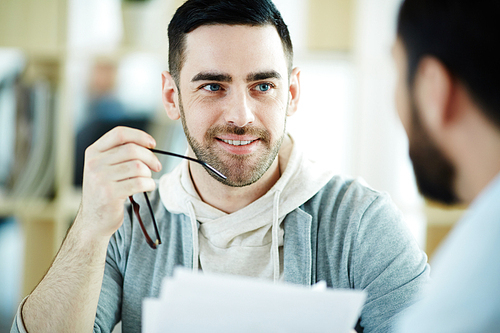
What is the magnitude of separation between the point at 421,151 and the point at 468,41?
0.60 ft

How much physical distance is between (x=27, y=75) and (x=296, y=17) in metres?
1.23

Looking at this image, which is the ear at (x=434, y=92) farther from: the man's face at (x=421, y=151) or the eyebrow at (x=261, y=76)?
the eyebrow at (x=261, y=76)

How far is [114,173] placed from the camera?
993mm

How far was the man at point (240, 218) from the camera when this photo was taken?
108cm

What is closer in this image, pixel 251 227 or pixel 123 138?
pixel 123 138

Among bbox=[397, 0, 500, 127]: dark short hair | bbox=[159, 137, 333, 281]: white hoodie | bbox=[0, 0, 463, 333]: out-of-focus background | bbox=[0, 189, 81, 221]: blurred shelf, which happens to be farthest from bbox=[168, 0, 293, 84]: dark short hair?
bbox=[0, 189, 81, 221]: blurred shelf

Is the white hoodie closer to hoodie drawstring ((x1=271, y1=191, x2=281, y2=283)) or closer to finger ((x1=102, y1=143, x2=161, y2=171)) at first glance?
hoodie drawstring ((x1=271, y1=191, x2=281, y2=283))

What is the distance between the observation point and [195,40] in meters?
1.20

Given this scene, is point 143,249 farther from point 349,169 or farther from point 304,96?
point 304,96

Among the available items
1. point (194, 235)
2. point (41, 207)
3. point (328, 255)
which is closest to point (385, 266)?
point (328, 255)

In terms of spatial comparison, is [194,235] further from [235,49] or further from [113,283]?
[235,49]

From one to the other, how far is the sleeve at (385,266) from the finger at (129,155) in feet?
1.79

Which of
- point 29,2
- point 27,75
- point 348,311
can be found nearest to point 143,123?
point 27,75

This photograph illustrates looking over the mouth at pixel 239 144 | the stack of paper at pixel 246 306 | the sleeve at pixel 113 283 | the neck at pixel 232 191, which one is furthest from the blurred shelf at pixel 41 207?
the stack of paper at pixel 246 306
